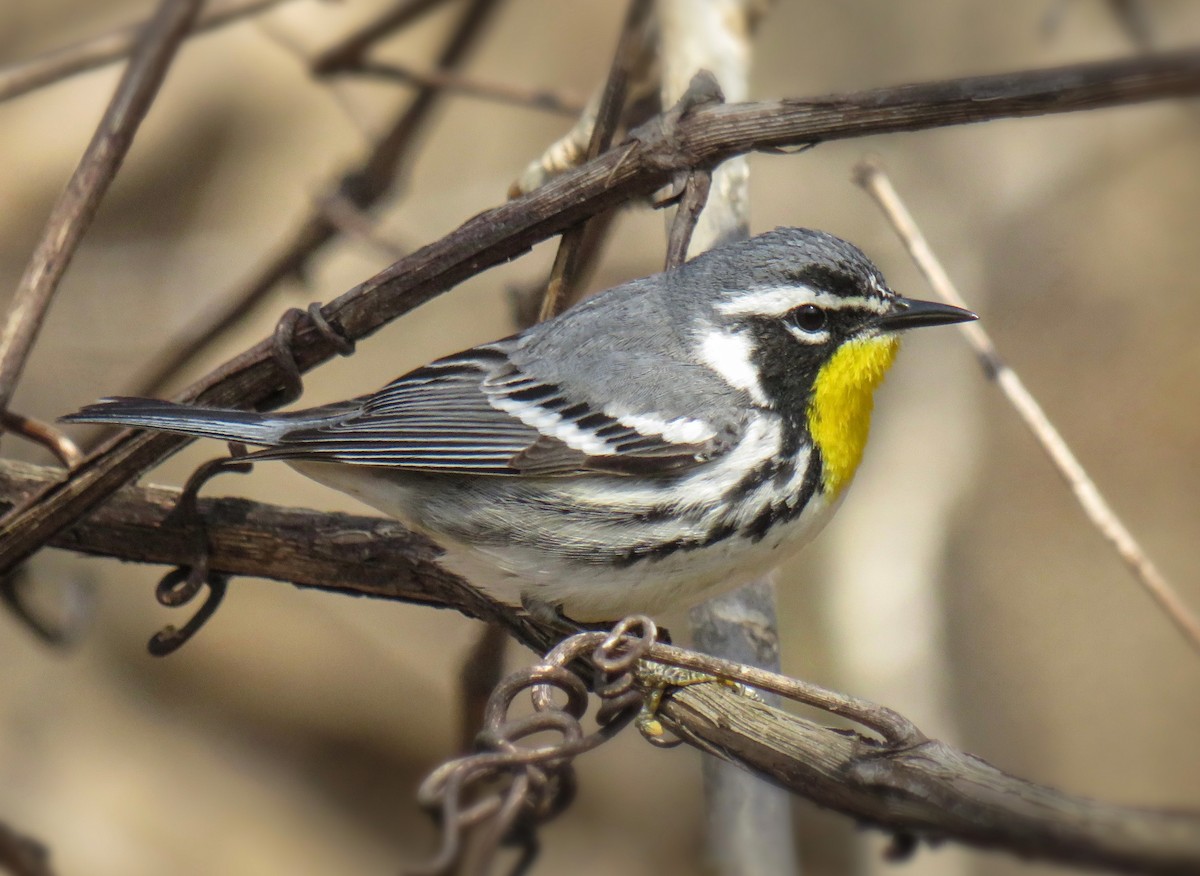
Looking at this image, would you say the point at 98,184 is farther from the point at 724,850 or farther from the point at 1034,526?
the point at 1034,526

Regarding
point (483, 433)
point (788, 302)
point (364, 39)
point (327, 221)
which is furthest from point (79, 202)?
point (364, 39)

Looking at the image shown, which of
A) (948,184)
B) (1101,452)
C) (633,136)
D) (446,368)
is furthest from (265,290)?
(1101,452)

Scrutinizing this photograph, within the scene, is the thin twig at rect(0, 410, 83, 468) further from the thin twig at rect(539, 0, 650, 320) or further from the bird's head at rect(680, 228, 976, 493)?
the bird's head at rect(680, 228, 976, 493)

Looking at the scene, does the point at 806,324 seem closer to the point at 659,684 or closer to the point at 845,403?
the point at 845,403

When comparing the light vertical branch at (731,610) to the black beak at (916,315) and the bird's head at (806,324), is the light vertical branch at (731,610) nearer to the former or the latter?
the bird's head at (806,324)

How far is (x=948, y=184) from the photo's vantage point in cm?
597

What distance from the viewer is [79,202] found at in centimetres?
289

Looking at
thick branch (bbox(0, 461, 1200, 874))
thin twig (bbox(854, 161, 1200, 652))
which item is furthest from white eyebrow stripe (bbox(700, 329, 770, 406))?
thick branch (bbox(0, 461, 1200, 874))

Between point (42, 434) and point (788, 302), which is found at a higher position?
point (788, 302)

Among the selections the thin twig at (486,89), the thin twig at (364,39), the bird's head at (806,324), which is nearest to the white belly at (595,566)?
the bird's head at (806,324)

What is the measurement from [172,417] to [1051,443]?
6.47ft

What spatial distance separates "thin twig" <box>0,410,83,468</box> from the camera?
291cm

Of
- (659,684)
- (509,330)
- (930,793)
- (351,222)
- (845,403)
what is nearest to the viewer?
(930,793)

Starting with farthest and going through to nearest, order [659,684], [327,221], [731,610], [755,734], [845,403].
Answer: [327,221] → [845,403] → [731,610] → [659,684] → [755,734]
